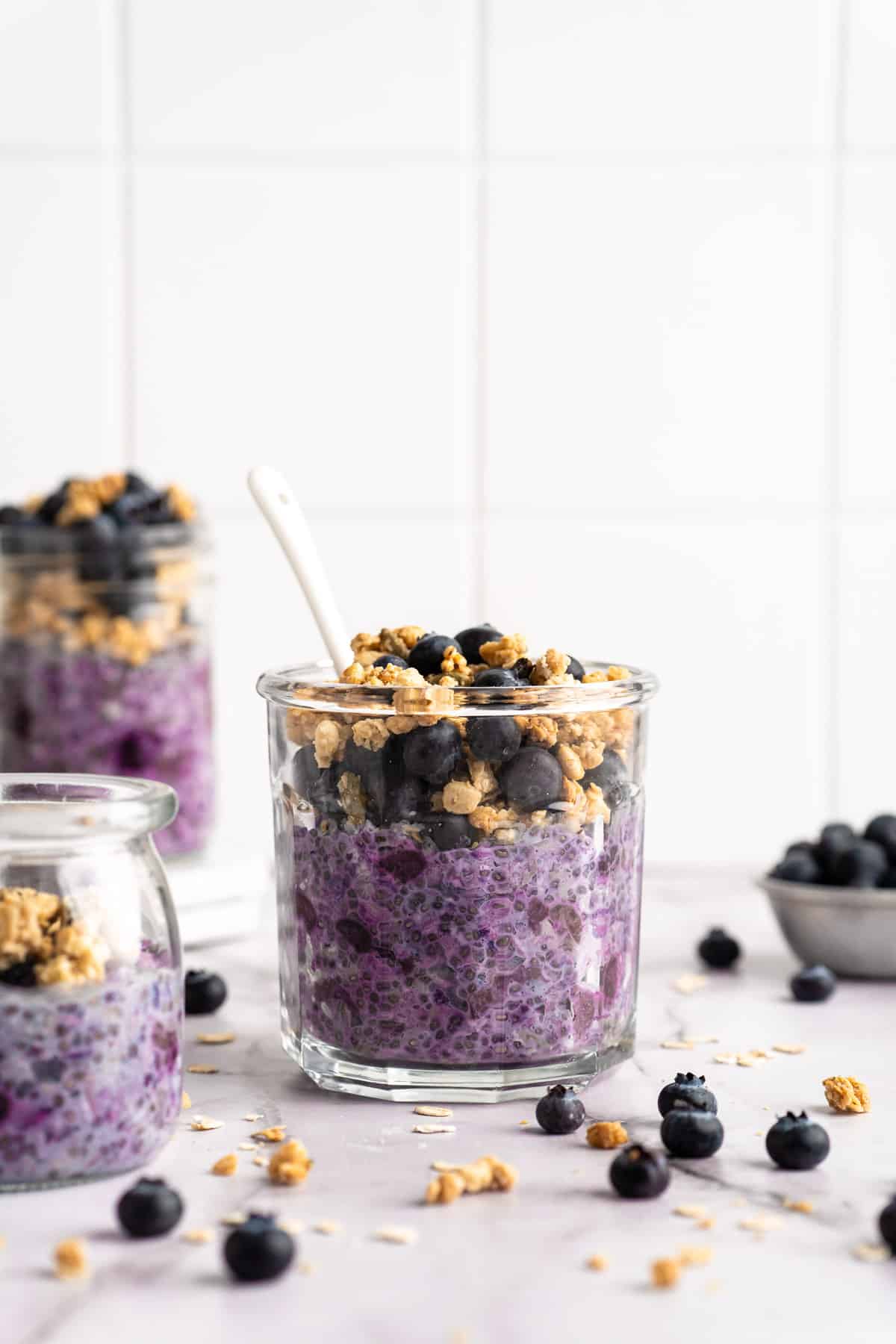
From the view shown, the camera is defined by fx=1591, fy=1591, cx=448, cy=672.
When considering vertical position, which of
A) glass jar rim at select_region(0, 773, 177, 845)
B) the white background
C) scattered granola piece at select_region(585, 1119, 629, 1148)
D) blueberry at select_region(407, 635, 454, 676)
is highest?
the white background

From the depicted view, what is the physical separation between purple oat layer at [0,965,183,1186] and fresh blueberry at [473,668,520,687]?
0.26 m

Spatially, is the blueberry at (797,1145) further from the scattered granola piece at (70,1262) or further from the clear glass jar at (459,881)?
the scattered granola piece at (70,1262)

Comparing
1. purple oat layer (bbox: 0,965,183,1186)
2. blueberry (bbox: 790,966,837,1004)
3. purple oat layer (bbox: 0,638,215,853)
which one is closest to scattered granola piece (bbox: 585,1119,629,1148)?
purple oat layer (bbox: 0,965,183,1186)

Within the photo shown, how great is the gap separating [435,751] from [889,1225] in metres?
0.34

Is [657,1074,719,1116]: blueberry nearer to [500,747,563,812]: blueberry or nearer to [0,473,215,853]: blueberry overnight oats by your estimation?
[500,747,563,812]: blueberry

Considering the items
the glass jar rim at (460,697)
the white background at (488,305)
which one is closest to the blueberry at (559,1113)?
the glass jar rim at (460,697)

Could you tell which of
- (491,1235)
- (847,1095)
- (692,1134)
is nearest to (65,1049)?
(491,1235)

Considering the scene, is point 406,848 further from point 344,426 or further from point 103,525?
point 344,426

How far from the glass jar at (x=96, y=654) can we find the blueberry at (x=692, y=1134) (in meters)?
0.64

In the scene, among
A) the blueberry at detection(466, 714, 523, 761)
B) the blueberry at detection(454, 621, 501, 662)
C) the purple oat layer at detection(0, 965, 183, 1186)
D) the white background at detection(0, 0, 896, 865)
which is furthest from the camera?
the white background at detection(0, 0, 896, 865)

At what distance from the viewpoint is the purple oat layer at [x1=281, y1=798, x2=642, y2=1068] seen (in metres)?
0.94

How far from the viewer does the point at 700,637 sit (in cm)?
181

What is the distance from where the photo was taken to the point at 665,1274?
73 centimetres

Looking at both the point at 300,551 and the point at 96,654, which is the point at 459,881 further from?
the point at 96,654
